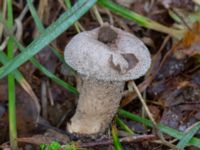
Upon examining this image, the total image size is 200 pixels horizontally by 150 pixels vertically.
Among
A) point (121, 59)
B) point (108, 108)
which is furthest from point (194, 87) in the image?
point (121, 59)

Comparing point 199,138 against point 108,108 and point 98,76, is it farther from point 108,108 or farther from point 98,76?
point 98,76

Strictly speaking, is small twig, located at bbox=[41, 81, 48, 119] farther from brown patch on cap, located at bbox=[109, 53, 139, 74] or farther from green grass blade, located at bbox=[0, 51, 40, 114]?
brown patch on cap, located at bbox=[109, 53, 139, 74]

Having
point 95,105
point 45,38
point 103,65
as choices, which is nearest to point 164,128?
point 95,105

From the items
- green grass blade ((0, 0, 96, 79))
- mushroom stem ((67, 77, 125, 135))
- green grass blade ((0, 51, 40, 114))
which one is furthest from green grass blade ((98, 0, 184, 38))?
green grass blade ((0, 51, 40, 114))

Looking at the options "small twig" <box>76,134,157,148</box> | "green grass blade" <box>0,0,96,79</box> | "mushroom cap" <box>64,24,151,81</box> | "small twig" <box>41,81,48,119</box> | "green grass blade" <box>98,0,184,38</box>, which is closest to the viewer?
"mushroom cap" <box>64,24,151,81</box>

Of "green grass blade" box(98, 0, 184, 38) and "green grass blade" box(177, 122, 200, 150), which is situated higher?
"green grass blade" box(98, 0, 184, 38)

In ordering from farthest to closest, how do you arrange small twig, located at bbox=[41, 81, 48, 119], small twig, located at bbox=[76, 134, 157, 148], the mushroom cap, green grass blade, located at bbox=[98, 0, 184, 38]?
small twig, located at bbox=[41, 81, 48, 119] → green grass blade, located at bbox=[98, 0, 184, 38] → small twig, located at bbox=[76, 134, 157, 148] → the mushroom cap

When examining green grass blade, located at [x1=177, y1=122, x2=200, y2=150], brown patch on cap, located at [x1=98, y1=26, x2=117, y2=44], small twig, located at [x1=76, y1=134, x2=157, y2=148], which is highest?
brown patch on cap, located at [x1=98, y1=26, x2=117, y2=44]

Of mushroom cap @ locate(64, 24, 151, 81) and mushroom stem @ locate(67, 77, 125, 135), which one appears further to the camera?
mushroom stem @ locate(67, 77, 125, 135)
